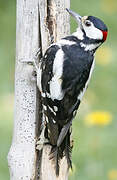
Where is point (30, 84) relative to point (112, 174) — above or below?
above

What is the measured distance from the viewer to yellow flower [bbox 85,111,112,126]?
6.60 metres

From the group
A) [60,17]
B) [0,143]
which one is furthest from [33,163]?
[0,143]

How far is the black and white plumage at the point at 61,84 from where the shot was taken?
4465 millimetres

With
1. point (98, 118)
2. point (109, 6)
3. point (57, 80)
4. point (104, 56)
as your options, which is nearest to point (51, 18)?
point (57, 80)

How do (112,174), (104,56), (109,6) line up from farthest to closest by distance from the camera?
(109,6) → (104,56) → (112,174)

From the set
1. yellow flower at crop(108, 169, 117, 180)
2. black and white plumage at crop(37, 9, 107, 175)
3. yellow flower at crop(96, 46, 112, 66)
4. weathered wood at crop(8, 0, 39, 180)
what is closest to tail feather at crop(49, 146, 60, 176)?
black and white plumage at crop(37, 9, 107, 175)

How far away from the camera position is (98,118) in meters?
6.63

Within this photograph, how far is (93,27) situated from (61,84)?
0.44 m

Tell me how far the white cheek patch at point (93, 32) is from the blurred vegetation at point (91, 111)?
1.14m

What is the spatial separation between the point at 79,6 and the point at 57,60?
468 centimetres

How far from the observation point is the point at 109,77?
7.75 metres

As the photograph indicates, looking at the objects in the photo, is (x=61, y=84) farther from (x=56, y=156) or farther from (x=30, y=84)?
(x=56, y=156)

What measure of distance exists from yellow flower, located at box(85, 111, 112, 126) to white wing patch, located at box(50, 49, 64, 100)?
2.13 meters

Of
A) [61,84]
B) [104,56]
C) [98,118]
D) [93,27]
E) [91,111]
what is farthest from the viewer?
[104,56]
